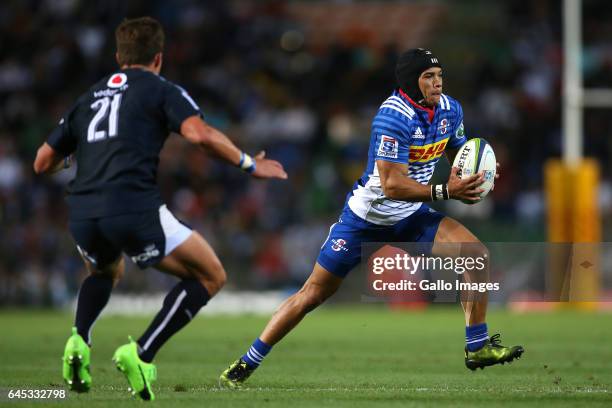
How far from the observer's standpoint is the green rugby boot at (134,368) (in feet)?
22.2

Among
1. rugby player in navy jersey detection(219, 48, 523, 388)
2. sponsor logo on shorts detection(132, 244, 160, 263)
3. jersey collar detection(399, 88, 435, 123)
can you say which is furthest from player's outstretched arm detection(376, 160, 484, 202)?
sponsor logo on shorts detection(132, 244, 160, 263)

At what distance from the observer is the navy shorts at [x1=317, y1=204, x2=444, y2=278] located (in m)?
8.34

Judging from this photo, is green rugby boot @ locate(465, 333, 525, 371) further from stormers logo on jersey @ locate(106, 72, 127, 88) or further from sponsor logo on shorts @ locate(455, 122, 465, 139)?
stormers logo on jersey @ locate(106, 72, 127, 88)

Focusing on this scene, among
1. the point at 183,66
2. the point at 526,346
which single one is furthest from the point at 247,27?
the point at 526,346

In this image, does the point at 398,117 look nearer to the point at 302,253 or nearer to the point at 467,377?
the point at 467,377

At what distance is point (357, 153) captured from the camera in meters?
21.8

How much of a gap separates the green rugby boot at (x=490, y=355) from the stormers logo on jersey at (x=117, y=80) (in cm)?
314

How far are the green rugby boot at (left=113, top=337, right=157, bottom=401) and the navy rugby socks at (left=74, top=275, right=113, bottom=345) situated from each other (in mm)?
641

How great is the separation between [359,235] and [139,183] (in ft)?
6.78

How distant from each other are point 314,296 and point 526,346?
4602 mm

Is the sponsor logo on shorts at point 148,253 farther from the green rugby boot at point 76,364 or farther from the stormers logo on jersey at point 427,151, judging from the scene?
the stormers logo on jersey at point 427,151

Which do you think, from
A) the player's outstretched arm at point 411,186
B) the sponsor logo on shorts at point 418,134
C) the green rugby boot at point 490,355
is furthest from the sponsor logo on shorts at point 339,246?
the green rugby boot at point 490,355

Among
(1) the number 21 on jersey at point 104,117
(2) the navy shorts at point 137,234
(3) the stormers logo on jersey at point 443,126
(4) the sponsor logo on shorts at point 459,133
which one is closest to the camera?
(2) the navy shorts at point 137,234

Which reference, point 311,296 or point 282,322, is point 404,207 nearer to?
point 311,296
